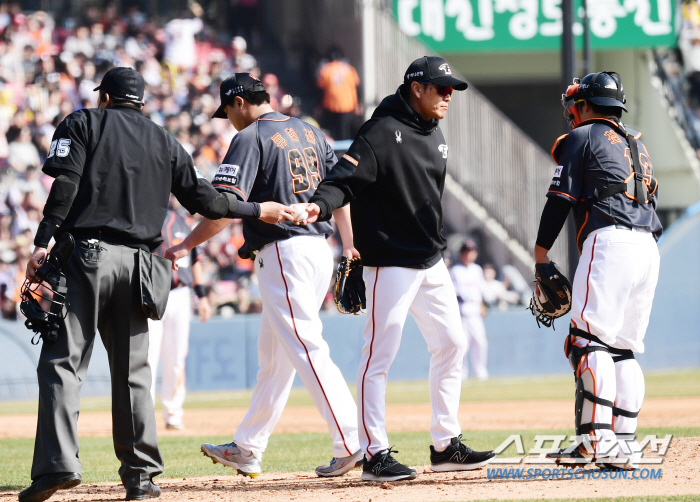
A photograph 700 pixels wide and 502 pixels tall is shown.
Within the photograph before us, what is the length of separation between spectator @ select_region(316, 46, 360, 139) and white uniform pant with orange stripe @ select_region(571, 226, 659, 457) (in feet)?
46.2

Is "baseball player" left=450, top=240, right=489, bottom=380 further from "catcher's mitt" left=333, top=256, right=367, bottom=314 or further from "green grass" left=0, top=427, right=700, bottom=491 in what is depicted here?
"catcher's mitt" left=333, top=256, right=367, bottom=314

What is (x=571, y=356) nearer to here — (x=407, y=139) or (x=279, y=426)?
(x=407, y=139)

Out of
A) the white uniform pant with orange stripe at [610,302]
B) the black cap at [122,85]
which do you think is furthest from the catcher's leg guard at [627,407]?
the black cap at [122,85]

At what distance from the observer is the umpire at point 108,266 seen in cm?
471

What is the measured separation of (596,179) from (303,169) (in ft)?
5.62

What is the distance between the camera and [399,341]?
537 cm

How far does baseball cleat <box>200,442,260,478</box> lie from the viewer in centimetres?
577

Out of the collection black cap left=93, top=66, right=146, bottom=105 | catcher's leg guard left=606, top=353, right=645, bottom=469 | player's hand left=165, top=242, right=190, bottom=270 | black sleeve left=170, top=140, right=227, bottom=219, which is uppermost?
black cap left=93, top=66, right=146, bottom=105

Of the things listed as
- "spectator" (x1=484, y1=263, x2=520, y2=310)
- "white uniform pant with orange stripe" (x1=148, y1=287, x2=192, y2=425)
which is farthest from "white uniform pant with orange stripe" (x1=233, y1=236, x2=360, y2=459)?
"spectator" (x1=484, y1=263, x2=520, y2=310)

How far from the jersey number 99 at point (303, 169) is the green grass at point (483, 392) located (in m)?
7.49

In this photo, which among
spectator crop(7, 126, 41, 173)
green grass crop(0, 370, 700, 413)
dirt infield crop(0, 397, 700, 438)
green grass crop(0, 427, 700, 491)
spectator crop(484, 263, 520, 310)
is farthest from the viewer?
spectator crop(484, 263, 520, 310)

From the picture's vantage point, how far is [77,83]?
61.1 feet

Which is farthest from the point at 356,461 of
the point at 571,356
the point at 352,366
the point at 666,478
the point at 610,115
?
the point at 352,366

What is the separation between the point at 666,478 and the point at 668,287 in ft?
43.9
